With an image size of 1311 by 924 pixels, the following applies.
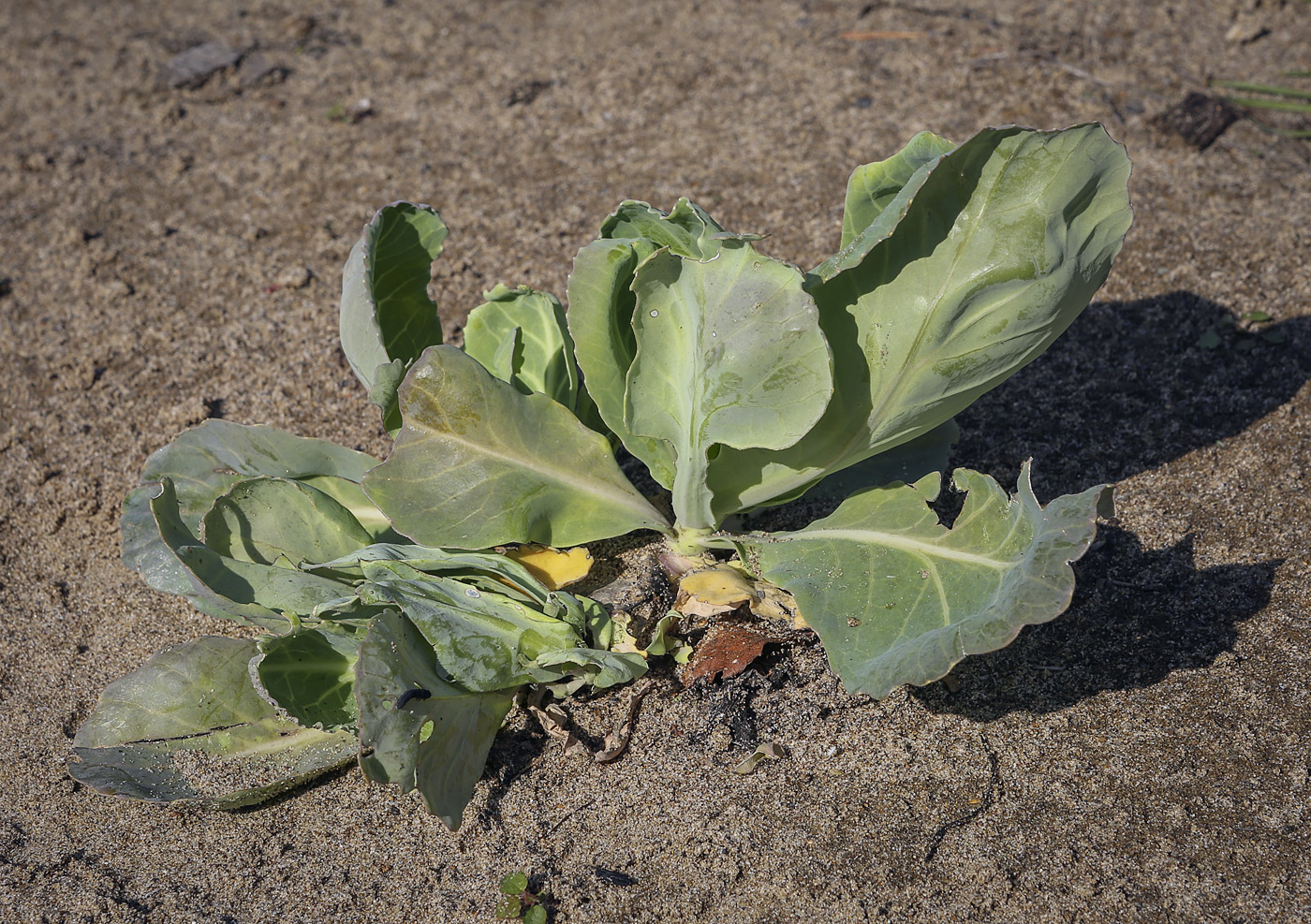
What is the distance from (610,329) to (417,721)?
760mm

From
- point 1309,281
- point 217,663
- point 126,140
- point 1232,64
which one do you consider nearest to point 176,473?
point 217,663

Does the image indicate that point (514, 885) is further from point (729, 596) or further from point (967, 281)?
point (967, 281)

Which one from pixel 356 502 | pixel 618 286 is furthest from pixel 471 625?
pixel 618 286

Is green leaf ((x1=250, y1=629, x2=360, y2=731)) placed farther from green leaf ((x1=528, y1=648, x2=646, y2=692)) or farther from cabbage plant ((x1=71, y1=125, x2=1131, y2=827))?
green leaf ((x1=528, y1=648, x2=646, y2=692))

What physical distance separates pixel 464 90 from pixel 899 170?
226cm

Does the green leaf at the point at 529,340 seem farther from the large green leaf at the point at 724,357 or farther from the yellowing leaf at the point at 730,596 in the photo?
the yellowing leaf at the point at 730,596

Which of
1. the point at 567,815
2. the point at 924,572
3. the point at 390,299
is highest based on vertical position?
the point at 390,299

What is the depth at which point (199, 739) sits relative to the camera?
174 cm

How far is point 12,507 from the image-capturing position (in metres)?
2.39

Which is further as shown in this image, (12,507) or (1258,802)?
(12,507)

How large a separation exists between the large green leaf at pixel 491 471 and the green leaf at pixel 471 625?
0.10m

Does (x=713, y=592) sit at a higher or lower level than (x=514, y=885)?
higher

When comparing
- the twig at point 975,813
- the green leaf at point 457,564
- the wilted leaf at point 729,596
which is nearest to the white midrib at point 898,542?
the wilted leaf at point 729,596

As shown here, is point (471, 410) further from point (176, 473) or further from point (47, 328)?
point (47, 328)
